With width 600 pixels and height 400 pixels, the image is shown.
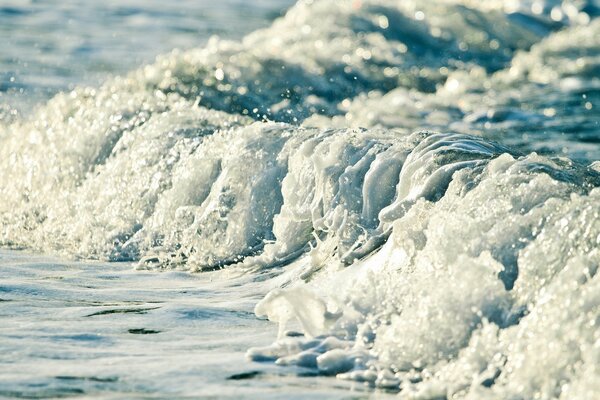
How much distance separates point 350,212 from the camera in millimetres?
5355

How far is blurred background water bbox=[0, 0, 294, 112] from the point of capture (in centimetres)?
1223

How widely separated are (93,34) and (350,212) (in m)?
10.6

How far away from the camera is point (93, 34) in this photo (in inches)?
603

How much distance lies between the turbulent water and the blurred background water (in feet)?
5.17

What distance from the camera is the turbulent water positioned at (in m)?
Result: 3.78

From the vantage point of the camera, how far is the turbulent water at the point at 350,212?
12.4 feet

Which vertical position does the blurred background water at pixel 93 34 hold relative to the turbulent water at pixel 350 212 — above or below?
above

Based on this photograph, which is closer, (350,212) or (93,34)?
(350,212)

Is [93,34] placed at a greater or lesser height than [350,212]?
greater

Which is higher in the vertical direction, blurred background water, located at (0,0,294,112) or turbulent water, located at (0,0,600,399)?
blurred background water, located at (0,0,294,112)

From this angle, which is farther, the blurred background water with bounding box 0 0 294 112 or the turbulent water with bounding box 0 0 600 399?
the blurred background water with bounding box 0 0 294 112

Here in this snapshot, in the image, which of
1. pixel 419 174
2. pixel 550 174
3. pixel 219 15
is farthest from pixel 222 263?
pixel 219 15

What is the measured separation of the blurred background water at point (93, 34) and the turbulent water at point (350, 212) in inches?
62.1

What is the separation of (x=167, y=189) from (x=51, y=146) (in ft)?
6.34
